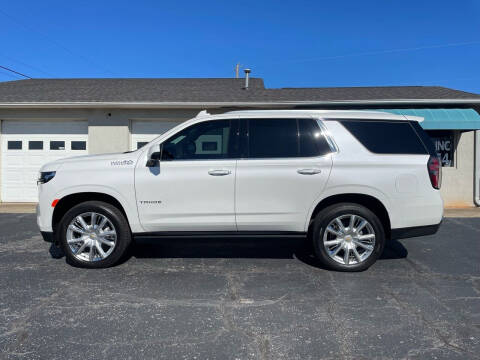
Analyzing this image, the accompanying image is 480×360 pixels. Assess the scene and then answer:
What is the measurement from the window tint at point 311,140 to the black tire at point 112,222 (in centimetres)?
245

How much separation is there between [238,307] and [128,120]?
28.7 ft

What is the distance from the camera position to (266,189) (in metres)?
4.43

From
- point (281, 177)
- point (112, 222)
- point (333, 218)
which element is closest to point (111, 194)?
point (112, 222)

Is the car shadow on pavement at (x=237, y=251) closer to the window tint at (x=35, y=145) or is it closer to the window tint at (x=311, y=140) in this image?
the window tint at (x=311, y=140)

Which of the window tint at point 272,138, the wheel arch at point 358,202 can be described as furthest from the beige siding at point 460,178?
the window tint at point 272,138

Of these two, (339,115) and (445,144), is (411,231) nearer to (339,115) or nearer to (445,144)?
(339,115)

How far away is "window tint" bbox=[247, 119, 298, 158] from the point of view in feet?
14.8

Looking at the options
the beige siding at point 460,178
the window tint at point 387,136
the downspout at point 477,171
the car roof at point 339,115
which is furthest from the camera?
the beige siding at point 460,178

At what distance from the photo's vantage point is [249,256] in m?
5.32

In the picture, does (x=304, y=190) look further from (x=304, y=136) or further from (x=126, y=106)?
(x=126, y=106)

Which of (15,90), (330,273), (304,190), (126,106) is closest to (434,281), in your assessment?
(330,273)

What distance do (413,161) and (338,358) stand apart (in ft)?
9.15

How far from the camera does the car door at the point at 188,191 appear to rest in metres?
4.43

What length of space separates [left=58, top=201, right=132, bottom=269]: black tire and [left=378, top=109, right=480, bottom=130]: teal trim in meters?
7.62
